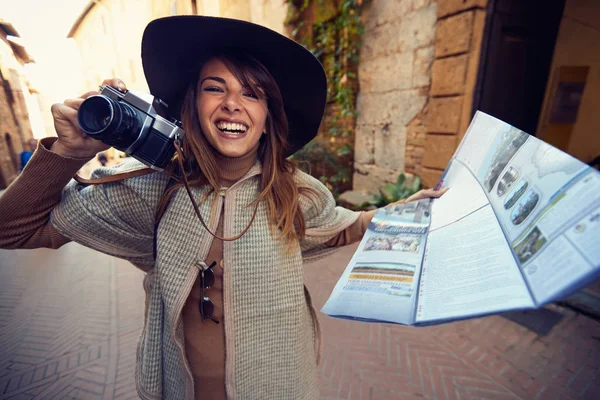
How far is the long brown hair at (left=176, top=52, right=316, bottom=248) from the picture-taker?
108cm

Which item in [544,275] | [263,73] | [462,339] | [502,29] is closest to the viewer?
[544,275]

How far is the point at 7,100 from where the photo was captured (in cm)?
1126

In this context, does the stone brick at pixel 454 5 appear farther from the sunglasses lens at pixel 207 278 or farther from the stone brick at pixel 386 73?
the sunglasses lens at pixel 207 278

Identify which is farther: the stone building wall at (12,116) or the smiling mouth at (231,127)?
the stone building wall at (12,116)

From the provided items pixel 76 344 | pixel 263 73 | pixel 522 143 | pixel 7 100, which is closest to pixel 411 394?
pixel 522 143

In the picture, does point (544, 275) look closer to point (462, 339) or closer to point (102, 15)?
point (462, 339)

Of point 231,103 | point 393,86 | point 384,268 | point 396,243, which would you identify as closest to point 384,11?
point 393,86

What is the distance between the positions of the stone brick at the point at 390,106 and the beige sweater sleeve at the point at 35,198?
15.1ft

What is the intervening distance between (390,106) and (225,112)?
4656 mm

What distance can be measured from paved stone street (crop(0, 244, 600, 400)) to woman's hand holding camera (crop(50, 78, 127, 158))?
2.33 meters

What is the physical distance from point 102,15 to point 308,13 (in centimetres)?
1524

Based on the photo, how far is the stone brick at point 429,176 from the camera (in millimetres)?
4311

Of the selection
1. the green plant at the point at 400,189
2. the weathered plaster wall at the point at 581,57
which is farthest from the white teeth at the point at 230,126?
the weathered plaster wall at the point at 581,57

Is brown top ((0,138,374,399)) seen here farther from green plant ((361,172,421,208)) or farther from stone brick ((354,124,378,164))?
stone brick ((354,124,378,164))
